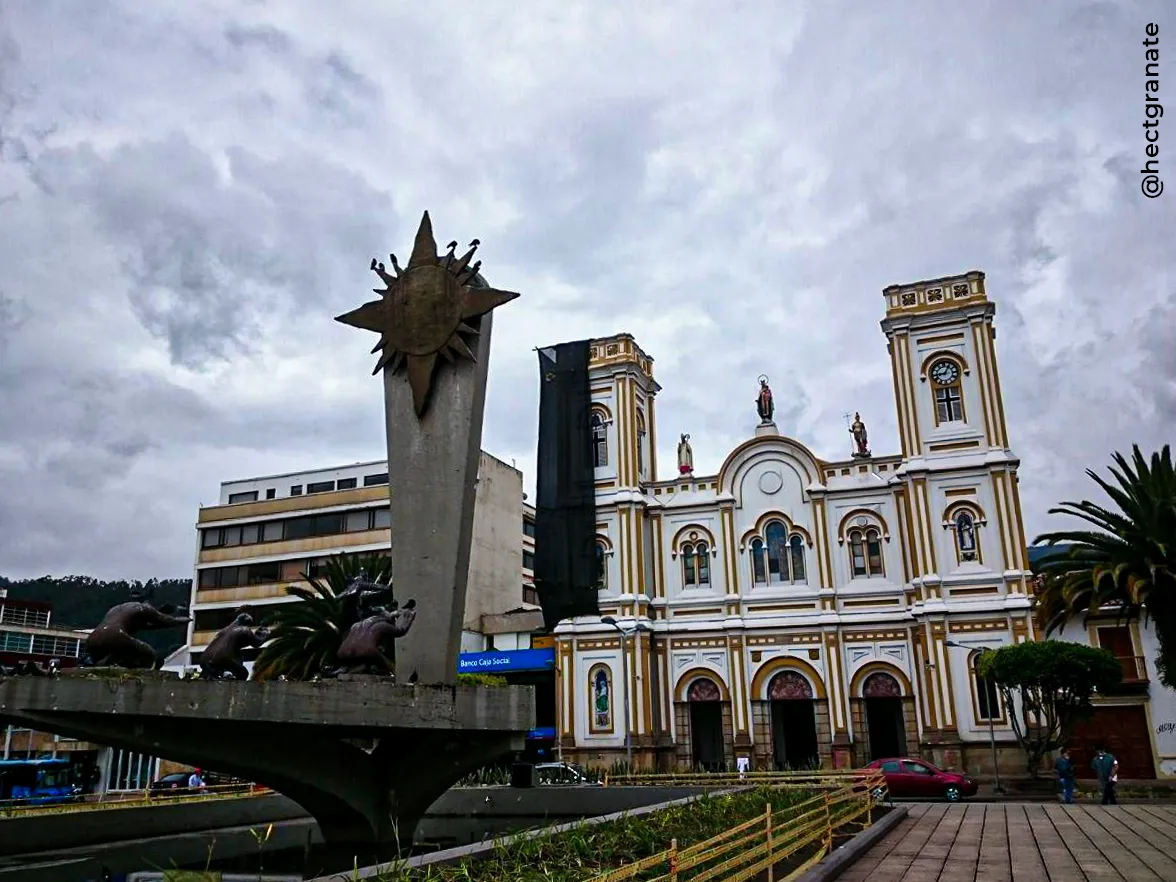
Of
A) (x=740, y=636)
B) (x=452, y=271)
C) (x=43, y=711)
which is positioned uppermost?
(x=452, y=271)

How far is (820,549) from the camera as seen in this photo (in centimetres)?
3925

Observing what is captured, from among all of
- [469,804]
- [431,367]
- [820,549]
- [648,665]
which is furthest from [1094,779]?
[431,367]

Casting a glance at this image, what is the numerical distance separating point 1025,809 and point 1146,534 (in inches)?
299

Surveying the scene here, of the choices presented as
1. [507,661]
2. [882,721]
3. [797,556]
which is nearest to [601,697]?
[507,661]

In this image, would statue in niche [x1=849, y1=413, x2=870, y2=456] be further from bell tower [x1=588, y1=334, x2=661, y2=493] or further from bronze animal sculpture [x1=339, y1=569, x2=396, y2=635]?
bronze animal sculpture [x1=339, y1=569, x2=396, y2=635]

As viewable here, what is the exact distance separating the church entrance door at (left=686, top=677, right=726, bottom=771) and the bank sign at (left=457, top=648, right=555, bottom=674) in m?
6.76

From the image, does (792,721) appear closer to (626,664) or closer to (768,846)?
(626,664)

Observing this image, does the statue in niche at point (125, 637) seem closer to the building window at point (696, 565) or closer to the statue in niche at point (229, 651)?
the statue in niche at point (229, 651)

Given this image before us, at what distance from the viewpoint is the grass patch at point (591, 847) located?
8.29 meters

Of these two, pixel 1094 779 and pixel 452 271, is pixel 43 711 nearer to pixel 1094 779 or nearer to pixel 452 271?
pixel 452 271

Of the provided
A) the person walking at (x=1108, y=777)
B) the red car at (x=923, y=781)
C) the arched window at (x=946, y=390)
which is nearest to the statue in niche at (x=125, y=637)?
the red car at (x=923, y=781)

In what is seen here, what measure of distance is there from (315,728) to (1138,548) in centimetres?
2120

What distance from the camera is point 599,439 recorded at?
142 feet

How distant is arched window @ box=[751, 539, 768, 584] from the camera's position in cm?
4025
